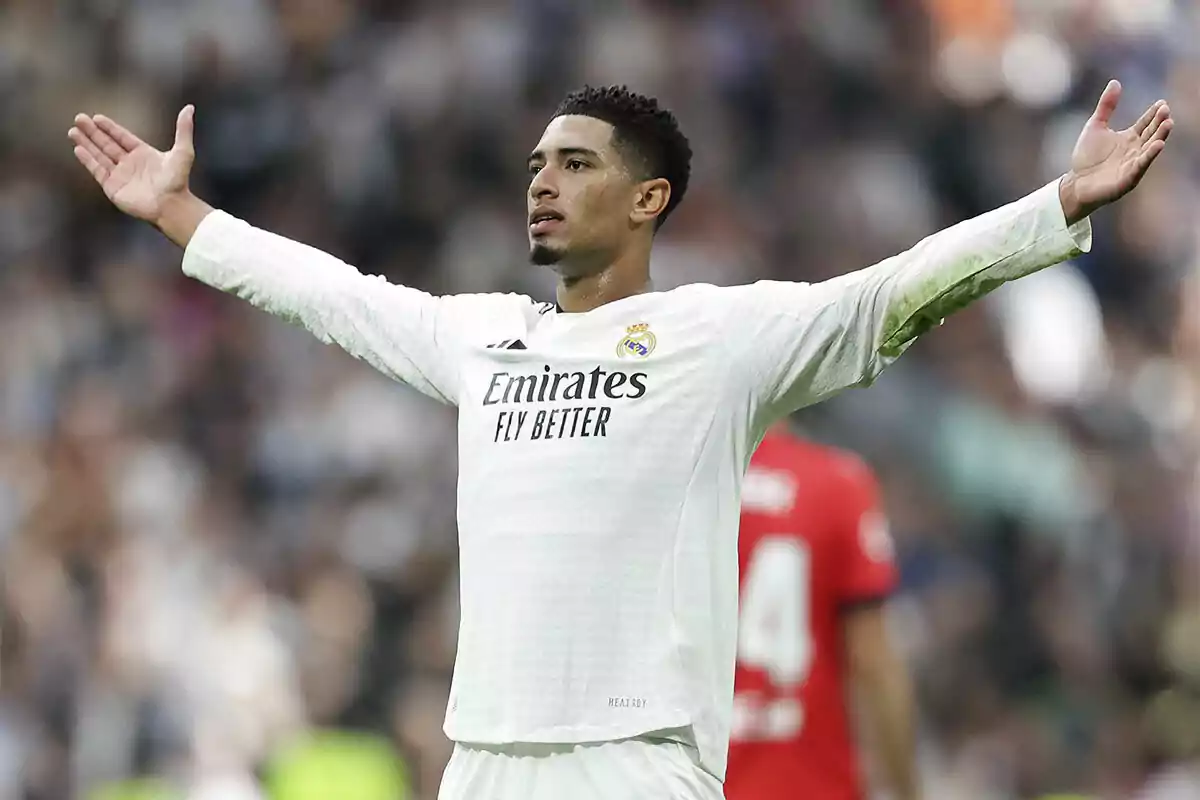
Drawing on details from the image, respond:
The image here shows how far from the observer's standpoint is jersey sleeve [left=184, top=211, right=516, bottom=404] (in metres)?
4.47

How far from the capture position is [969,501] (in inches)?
422

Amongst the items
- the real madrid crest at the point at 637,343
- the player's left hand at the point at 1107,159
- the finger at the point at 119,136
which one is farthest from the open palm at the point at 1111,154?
the finger at the point at 119,136

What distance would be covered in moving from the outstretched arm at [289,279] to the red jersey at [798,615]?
68.6 inches

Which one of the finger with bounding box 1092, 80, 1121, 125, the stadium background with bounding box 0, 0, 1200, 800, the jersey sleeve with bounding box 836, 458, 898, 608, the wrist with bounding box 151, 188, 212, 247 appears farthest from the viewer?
the stadium background with bounding box 0, 0, 1200, 800

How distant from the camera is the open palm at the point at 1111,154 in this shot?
149 inches

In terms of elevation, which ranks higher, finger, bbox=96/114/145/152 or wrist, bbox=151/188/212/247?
finger, bbox=96/114/145/152

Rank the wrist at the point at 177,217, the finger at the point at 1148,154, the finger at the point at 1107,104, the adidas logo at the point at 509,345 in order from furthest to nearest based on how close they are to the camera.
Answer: the wrist at the point at 177,217 → the adidas logo at the point at 509,345 → the finger at the point at 1107,104 → the finger at the point at 1148,154

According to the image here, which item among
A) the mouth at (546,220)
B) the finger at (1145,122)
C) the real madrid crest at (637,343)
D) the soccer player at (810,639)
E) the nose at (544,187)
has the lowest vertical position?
the soccer player at (810,639)

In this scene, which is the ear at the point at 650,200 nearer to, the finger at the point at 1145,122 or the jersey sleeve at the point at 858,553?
the finger at the point at 1145,122

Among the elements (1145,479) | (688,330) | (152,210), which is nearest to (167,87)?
(1145,479)

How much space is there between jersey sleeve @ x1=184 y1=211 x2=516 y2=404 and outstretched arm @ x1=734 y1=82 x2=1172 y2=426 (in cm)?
64

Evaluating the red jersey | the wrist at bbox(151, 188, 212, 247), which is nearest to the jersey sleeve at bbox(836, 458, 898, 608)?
the red jersey

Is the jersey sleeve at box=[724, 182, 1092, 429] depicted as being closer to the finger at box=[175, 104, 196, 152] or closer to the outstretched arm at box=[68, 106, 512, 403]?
the outstretched arm at box=[68, 106, 512, 403]

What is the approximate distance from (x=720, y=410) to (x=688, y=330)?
0.65 feet
